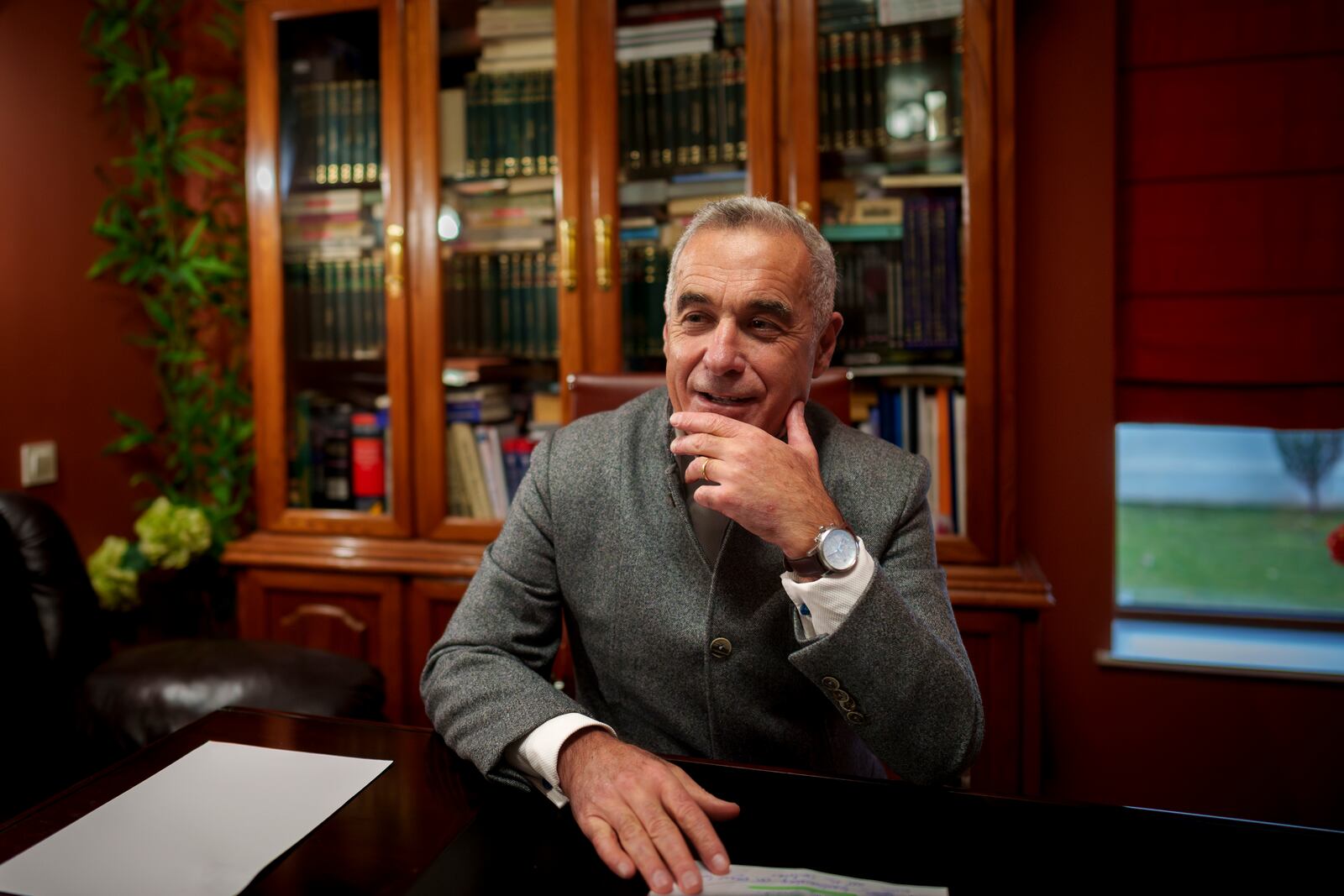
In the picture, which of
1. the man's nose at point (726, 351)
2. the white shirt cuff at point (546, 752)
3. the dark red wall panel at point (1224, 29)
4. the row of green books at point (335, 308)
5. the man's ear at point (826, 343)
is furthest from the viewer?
the row of green books at point (335, 308)

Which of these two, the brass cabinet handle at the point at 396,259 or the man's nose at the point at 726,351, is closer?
the man's nose at the point at 726,351

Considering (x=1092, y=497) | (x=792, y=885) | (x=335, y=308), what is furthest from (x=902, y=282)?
(x=792, y=885)

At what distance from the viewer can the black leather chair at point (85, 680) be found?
1449 mm

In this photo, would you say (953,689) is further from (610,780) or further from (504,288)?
(504,288)

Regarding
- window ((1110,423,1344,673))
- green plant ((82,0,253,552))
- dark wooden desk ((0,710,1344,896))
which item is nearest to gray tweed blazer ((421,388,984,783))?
dark wooden desk ((0,710,1344,896))

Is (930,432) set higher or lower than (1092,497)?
higher

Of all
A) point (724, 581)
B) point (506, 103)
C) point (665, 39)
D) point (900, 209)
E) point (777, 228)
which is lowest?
point (724, 581)

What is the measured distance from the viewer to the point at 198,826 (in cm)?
78

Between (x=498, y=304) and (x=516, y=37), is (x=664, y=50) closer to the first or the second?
(x=516, y=37)

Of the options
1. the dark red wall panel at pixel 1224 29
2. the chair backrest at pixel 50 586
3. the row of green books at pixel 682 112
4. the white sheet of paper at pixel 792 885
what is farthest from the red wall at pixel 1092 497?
the chair backrest at pixel 50 586

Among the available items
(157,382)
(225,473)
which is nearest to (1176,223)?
(225,473)

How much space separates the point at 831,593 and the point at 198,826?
2.06 feet

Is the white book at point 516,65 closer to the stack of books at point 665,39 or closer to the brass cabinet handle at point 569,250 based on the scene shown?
the stack of books at point 665,39

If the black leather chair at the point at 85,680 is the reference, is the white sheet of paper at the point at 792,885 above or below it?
above
